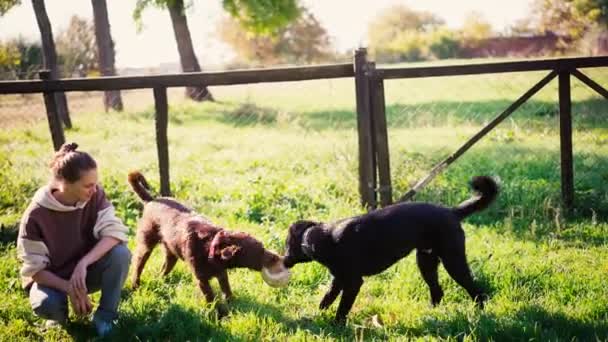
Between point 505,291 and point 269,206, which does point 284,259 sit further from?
point 269,206

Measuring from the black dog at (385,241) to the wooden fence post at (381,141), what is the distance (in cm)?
245

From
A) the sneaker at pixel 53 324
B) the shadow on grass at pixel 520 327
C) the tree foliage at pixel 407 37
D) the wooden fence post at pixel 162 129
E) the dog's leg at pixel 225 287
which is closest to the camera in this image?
the shadow on grass at pixel 520 327

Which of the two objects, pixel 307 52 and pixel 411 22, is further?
pixel 411 22

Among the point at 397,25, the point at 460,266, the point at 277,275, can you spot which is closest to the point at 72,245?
the point at 277,275

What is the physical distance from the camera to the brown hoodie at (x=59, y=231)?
13.0 feet

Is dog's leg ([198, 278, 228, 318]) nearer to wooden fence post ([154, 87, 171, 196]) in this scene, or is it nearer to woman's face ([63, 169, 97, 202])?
woman's face ([63, 169, 97, 202])

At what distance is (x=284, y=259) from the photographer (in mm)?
4496

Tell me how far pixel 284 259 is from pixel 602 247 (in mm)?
3096

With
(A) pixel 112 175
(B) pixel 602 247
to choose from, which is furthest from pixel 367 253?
(A) pixel 112 175

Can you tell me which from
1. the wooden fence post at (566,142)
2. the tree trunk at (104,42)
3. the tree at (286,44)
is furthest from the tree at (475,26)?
the wooden fence post at (566,142)

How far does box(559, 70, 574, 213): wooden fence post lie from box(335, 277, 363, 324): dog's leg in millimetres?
3561

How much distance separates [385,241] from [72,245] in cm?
223

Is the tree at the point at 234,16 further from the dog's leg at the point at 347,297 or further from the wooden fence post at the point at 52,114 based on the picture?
the dog's leg at the point at 347,297

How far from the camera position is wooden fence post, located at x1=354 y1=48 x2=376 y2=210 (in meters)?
6.60
